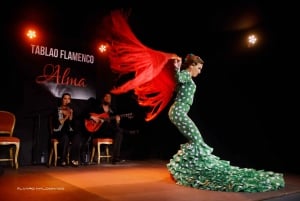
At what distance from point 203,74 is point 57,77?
310cm

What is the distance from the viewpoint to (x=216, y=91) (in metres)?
6.70

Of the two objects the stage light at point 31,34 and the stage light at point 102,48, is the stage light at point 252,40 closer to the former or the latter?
the stage light at point 102,48

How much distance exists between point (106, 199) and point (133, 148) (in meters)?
4.52

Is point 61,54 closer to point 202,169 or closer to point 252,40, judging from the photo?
point 252,40

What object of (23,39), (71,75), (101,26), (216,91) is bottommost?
(216,91)

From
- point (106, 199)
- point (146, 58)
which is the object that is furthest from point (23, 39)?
point (106, 199)

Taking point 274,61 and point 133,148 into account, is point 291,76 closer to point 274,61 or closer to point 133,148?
point 274,61

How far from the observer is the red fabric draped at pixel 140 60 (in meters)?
4.77

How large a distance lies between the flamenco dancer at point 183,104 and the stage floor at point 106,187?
0.16m

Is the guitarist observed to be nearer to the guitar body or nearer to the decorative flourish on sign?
the guitar body

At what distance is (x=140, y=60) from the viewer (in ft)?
15.8

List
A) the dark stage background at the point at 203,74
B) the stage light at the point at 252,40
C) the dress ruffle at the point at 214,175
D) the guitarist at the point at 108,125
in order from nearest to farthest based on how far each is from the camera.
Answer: the dress ruffle at the point at 214,175 → the dark stage background at the point at 203,74 → the stage light at the point at 252,40 → the guitarist at the point at 108,125

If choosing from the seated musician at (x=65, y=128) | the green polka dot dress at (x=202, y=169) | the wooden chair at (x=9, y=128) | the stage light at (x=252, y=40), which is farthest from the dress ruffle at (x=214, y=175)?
the wooden chair at (x=9, y=128)

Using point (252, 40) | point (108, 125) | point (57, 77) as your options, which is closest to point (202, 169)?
point (252, 40)
